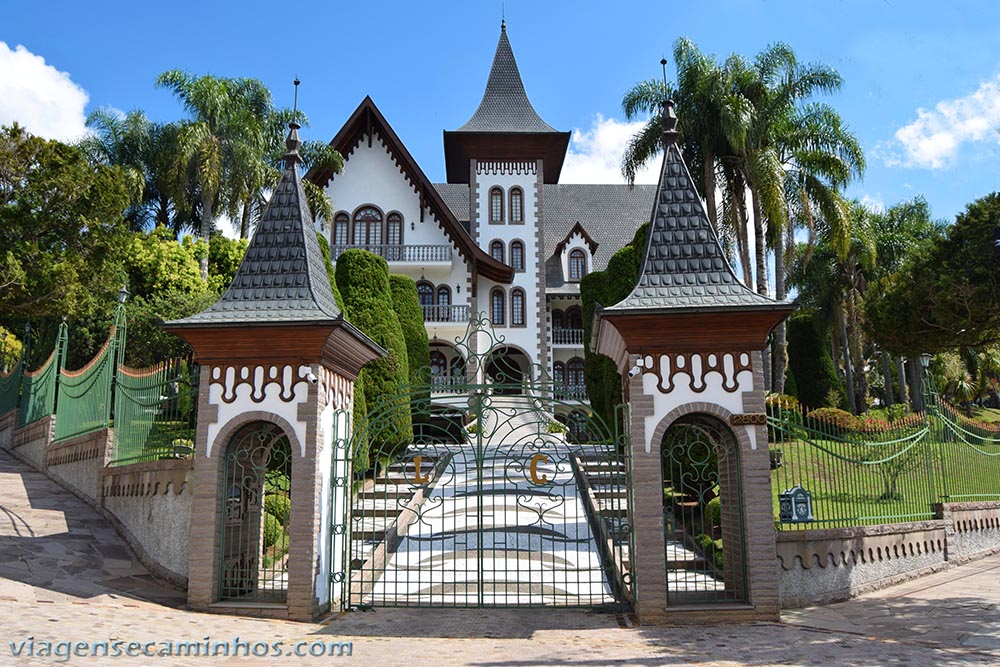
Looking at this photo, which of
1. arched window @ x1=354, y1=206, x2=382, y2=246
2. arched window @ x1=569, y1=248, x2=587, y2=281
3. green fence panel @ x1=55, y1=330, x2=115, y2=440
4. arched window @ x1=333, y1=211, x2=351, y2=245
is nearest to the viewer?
green fence panel @ x1=55, y1=330, x2=115, y2=440

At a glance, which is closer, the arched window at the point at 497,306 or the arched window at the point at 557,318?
the arched window at the point at 497,306

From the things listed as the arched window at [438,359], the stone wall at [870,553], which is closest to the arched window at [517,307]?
the arched window at [438,359]

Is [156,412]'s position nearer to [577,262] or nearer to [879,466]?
[879,466]

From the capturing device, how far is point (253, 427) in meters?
9.67

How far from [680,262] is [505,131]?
2579 centimetres

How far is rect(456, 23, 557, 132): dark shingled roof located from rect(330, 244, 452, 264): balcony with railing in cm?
607

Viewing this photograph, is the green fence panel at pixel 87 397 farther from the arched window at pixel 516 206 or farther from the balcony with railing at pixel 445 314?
the arched window at pixel 516 206

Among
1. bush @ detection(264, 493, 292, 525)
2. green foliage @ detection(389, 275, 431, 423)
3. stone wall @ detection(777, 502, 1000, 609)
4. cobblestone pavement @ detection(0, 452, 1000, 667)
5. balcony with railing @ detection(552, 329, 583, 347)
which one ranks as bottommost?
cobblestone pavement @ detection(0, 452, 1000, 667)

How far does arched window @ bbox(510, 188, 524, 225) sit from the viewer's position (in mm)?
34656

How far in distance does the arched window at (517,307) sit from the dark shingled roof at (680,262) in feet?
76.4

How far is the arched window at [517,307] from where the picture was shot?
33594mm

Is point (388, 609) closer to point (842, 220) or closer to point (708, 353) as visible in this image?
point (708, 353)

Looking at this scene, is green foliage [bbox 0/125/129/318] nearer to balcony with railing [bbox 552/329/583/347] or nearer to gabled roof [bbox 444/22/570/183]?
gabled roof [bbox 444/22/570/183]

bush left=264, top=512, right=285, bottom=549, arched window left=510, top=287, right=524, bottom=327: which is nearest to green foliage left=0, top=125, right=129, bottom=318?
bush left=264, top=512, right=285, bottom=549
